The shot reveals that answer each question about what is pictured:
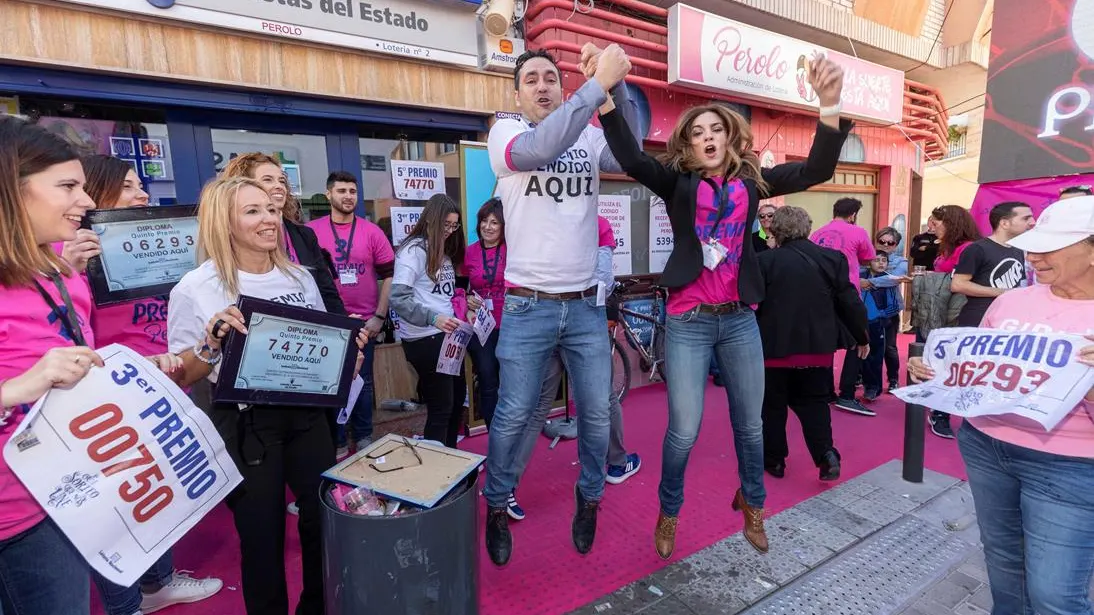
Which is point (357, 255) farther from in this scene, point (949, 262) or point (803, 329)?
point (949, 262)

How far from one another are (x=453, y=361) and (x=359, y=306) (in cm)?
115

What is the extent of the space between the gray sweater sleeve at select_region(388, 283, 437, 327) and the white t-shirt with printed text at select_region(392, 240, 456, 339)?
1.4 inches

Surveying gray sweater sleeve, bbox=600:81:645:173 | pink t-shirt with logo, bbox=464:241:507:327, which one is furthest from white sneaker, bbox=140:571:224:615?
gray sweater sleeve, bbox=600:81:645:173

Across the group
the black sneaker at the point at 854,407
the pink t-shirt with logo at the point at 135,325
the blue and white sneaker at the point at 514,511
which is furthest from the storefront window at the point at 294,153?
the black sneaker at the point at 854,407

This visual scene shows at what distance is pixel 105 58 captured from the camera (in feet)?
12.7

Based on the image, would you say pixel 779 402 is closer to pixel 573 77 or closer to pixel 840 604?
pixel 840 604

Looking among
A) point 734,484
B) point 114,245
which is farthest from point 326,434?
point 734,484

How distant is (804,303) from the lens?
145 inches

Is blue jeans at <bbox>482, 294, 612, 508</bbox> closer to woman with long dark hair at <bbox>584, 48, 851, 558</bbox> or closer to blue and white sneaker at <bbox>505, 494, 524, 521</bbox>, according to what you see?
woman with long dark hair at <bbox>584, 48, 851, 558</bbox>

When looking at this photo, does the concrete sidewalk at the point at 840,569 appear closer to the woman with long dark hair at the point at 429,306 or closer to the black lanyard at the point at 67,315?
the woman with long dark hair at the point at 429,306

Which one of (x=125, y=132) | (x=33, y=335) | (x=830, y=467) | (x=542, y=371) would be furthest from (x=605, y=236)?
(x=125, y=132)

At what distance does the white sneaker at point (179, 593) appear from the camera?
8.45 feet

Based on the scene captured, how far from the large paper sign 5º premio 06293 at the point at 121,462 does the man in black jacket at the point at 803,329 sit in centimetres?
332

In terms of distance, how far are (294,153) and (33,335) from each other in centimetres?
401
